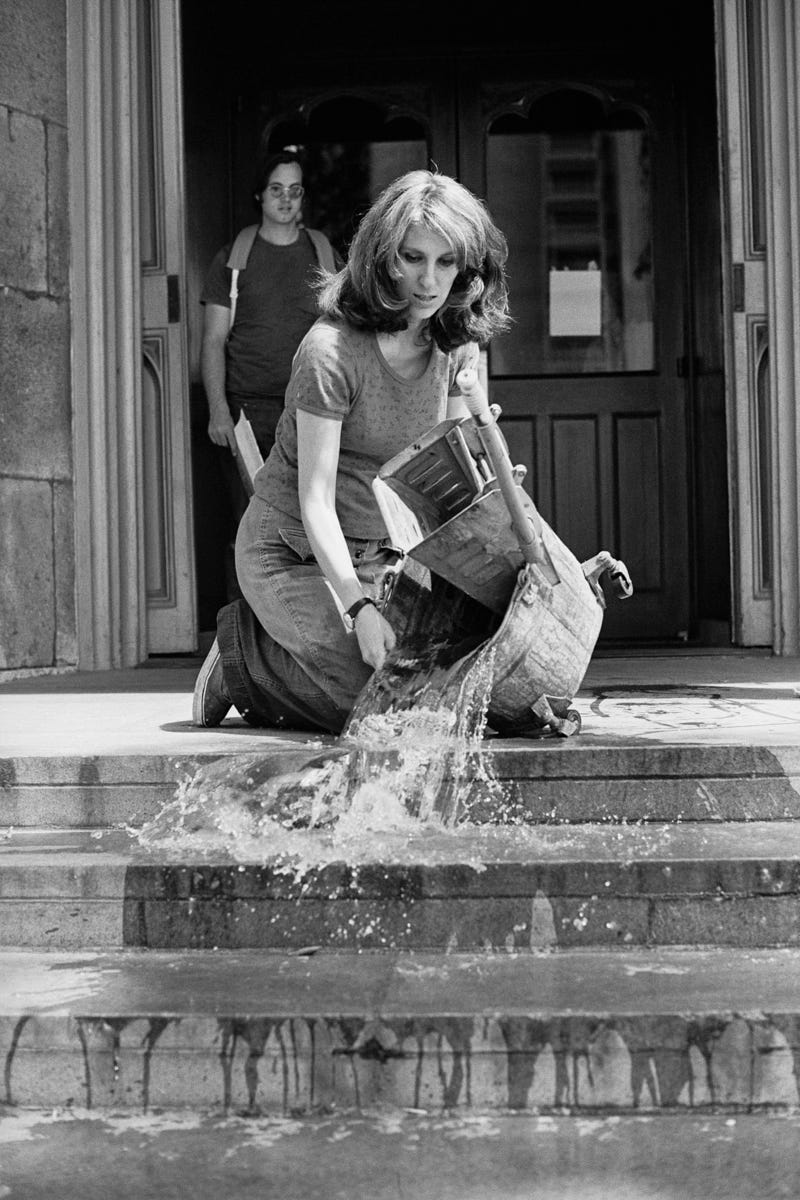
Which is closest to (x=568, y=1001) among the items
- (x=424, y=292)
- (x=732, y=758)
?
(x=732, y=758)

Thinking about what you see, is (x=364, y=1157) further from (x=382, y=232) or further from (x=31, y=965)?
(x=382, y=232)

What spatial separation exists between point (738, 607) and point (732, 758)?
3356 mm

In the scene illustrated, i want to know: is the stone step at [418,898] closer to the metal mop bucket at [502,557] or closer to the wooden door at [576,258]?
the metal mop bucket at [502,557]

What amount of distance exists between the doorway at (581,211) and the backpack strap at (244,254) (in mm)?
1166

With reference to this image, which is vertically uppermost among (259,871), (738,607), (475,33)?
(475,33)

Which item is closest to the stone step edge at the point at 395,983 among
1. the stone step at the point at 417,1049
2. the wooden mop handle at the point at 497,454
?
the stone step at the point at 417,1049

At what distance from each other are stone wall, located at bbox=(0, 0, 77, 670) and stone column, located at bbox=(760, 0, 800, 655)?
9.42 ft

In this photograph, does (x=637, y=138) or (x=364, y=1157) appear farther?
(x=637, y=138)

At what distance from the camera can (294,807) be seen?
3.37m

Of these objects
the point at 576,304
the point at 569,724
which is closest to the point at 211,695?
the point at 569,724

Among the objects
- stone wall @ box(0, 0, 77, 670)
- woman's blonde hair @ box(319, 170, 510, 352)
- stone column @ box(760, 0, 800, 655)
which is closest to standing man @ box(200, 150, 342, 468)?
stone wall @ box(0, 0, 77, 670)

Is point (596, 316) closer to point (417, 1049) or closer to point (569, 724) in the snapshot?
point (569, 724)

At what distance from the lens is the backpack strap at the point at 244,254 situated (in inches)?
262

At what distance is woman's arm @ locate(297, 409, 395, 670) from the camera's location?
358 cm
